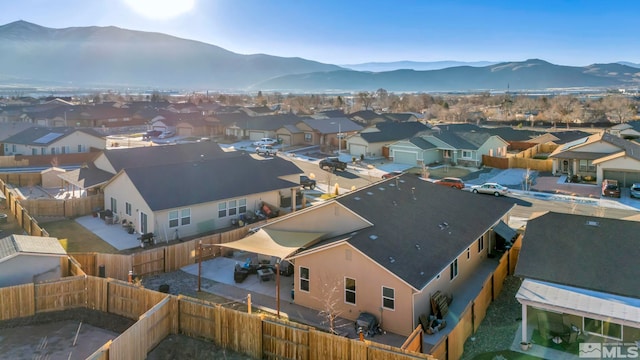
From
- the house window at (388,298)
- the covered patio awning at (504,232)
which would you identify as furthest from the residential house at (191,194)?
the house window at (388,298)

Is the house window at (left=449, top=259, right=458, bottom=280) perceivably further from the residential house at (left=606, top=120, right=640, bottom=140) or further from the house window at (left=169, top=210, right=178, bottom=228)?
the residential house at (left=606, top=120, right=640, bottom=140)

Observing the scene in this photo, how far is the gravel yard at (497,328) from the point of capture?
18766 mm

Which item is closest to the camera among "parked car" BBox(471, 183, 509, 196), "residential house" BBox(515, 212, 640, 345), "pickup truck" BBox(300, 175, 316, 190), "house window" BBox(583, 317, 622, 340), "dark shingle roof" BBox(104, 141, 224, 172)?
"residential house" BBox(515, 212, 640, 345)

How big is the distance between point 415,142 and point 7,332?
177 feet

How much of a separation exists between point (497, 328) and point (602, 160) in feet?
121

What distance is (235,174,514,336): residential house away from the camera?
2066 cm

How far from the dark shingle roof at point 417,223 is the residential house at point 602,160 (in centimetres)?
2451

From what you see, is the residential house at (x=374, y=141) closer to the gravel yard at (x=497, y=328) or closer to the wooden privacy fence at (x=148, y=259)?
the wooden privacy fence at (x=148, y=259)

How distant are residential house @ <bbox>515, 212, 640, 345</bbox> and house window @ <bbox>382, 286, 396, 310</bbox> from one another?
5118 millimetres

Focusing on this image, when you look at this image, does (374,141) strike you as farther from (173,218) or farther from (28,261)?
(28,261)

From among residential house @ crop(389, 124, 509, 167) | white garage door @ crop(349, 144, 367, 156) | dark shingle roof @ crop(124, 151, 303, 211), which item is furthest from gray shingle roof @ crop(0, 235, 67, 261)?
white garage door @ crop(349, 144, 367, 156)

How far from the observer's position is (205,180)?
37188 millimetres

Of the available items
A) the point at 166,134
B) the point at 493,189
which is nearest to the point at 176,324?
the point at 493,189

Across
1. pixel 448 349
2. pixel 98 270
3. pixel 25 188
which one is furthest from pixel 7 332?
pixel 25 188
